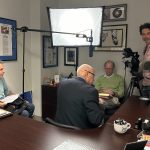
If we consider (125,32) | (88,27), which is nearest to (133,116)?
(88,27)

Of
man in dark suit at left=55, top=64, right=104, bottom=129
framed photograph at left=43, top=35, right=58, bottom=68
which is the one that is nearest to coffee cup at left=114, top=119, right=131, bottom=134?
man in dark suit at left=55, top=64, right=104, bottom=129

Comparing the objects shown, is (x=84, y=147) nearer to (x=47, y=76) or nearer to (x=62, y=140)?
(x=62, y=140)

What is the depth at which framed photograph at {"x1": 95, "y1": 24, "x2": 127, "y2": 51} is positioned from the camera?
145 inches

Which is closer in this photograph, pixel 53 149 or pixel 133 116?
pixel 53 149

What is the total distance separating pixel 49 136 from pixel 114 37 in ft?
8.83

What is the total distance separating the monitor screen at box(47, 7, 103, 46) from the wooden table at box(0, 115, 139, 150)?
156cm

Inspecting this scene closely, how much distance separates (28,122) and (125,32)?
2581 mm

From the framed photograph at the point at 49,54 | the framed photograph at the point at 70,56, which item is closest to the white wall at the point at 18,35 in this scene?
the framed photograph at the point at 49,54

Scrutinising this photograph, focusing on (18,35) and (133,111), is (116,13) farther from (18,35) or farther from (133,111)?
(133,111)

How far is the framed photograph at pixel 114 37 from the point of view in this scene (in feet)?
12.0

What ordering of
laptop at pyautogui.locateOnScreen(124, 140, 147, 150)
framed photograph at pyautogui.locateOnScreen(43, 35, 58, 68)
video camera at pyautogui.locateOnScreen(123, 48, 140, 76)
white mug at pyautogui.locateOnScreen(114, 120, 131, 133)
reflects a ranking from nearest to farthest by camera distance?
laptop at pyautogui.locateOnScreen(124, 140, 147, 150) → white mug at pyautogui.locateOnScreen(114, 120, 131, 133) → video camera at pyautogui.locateOnScreen(123, 48, 140, 76) → framed photograph at pyautogui.locateOnScreen(43, 35, 58, 68)

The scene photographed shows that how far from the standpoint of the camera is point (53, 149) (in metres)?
1.29

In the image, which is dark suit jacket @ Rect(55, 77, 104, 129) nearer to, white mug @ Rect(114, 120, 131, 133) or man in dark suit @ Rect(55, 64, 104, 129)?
man in dark suit @ Rect(55, 64, 104, 129)

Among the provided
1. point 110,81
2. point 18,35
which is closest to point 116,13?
point 110,81
